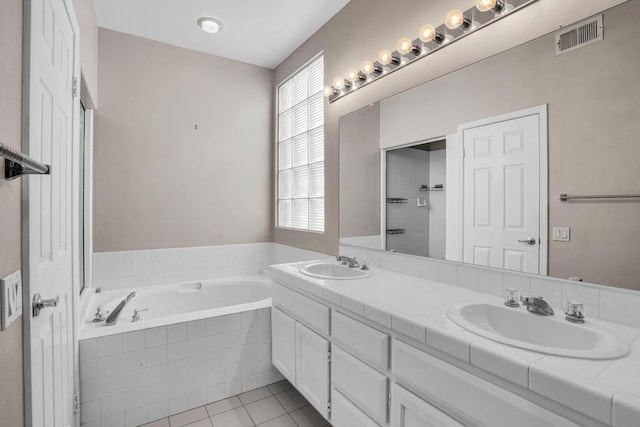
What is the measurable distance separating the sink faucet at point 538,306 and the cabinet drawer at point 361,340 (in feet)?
1.76

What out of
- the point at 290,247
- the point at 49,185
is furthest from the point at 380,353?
the point at 290,247

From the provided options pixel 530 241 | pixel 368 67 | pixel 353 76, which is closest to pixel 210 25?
pixel 353 76

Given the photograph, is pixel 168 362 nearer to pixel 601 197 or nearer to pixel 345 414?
pixel 345 414

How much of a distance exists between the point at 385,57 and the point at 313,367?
72.6 inches

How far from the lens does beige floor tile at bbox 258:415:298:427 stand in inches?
77.0

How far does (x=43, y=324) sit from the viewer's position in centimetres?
107

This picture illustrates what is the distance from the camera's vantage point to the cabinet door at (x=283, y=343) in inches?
78.8

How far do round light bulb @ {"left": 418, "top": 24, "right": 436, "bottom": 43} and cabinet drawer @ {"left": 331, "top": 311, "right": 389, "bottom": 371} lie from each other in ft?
4.84

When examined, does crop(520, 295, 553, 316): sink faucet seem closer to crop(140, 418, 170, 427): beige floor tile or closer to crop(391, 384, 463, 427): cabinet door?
crop(391, 384, 463, 427): cabinet door

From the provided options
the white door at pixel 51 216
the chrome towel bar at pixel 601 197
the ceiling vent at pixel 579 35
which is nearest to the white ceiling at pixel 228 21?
the white door at pixel 51 216

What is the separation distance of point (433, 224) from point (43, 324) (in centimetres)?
170

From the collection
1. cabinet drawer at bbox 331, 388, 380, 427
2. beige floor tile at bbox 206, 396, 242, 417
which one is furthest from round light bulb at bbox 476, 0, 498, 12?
beige floor tile at bbox 206, 396, 242, 417

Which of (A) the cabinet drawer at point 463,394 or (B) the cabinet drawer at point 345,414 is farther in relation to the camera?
(B) the cabinet drawer at point 345,414

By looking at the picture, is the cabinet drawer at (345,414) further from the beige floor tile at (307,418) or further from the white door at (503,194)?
the white door at (503,194)
